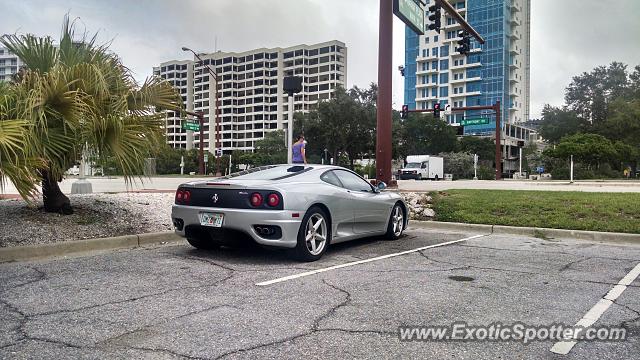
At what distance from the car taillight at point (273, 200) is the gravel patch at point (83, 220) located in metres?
3.02

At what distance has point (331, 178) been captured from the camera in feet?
23.2

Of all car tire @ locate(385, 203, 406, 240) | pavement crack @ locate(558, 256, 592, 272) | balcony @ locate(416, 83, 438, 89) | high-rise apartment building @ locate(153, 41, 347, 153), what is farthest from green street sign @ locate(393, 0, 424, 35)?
high-rise apartment building @ locate(153, 41, 347, 153)

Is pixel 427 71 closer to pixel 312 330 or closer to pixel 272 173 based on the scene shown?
pixel 272 173

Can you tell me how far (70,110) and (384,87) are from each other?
1152 cm

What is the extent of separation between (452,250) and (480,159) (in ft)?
264

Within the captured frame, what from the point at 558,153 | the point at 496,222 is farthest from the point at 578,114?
the point at 496,222

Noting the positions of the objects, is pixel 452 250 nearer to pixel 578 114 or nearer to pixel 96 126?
pixel 96 126

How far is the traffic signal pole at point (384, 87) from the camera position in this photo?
1636 centimetres

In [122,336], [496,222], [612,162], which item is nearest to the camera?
[122,336]

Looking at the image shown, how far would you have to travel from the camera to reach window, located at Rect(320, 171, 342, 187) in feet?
22.8

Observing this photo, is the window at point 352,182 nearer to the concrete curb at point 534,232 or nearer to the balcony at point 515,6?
the concrete curb at point 534,232

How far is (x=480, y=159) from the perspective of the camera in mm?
83688

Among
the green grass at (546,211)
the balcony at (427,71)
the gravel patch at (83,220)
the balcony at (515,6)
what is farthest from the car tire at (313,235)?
the balcony at (515,6)

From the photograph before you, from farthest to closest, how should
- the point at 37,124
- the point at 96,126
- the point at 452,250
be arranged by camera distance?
1. the point at 452,250
2. the point at 96,126
3. the point at 37,124
